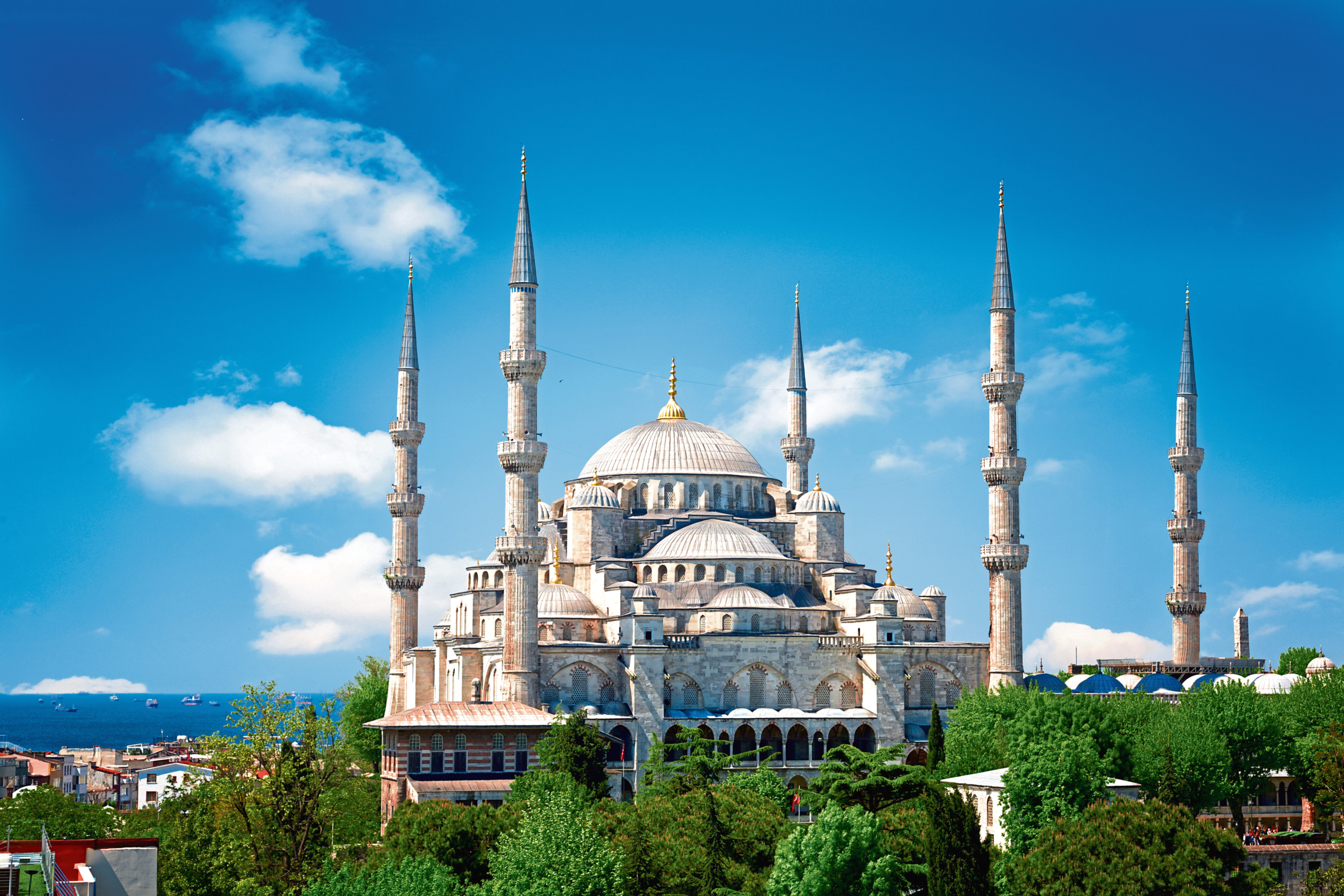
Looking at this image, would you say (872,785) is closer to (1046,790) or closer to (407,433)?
(1046,790)

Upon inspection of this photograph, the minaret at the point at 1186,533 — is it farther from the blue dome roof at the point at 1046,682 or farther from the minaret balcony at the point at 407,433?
the minaret balcony at the point at 407,433

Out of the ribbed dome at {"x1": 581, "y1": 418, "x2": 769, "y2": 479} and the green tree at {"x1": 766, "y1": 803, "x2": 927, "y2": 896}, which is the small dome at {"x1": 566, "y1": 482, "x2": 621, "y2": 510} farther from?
the green tree at {"x1": 766, "y1": 803, "x2": 927, "y2": 896}

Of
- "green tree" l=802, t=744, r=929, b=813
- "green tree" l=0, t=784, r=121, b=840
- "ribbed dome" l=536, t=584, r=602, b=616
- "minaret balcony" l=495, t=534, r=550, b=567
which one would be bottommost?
"green tree" l=0, t=784, r=121, b=840

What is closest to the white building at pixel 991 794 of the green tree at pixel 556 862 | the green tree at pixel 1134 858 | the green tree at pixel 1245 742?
the green tree at pixel 1134 858

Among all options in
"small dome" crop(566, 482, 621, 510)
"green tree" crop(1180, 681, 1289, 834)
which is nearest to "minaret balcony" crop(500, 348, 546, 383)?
"small dome" crop(566, 482, 621, 510)

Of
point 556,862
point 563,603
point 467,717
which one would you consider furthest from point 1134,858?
point 563,603

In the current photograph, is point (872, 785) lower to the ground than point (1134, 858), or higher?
higher
